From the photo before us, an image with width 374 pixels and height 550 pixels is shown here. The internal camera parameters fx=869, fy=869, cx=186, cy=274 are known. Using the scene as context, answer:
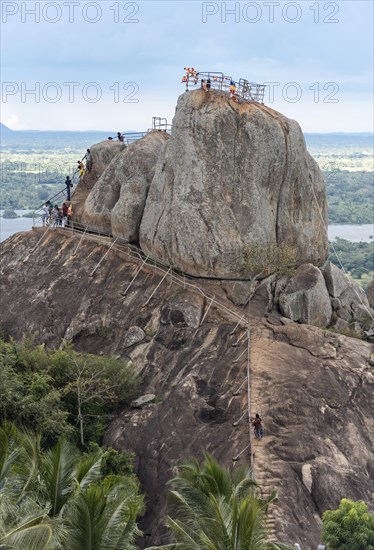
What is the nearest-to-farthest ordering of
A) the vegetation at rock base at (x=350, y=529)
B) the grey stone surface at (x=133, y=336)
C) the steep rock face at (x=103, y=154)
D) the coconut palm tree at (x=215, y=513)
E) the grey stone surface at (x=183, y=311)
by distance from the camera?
the coconut palm tree at (x=215, y=513), the vegetation at rock base at (x=350, y=529), the grey stone surface at (x=183, y=311), the grey stone surface at (x=133, y=336), the steep rock face at (x=103, y=154)

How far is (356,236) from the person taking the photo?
17312 centimetres

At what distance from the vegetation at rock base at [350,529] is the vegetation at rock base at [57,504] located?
5.93 metres


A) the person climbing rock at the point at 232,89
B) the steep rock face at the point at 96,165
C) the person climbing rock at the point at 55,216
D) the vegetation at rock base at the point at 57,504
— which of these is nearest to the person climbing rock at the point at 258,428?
the vegetation at rock base at the point at 57,504

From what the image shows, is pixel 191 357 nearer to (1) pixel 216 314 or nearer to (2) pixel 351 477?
(1) pixel 216 314

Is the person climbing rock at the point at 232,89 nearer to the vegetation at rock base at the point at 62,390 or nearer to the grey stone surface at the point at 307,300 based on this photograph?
the grey stone surface at the point at 307,300

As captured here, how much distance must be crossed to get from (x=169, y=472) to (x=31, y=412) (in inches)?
209

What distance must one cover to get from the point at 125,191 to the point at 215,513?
26081 millimetres

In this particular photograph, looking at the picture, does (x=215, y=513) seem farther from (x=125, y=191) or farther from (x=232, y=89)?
(x=125, y=191)

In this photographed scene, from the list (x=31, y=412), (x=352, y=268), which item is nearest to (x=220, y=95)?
(x=31, y=412)

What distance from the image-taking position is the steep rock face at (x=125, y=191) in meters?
41.5

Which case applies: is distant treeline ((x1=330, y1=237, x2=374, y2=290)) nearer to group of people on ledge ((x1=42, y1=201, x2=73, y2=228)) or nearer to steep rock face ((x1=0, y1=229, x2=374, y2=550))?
group of people on ledge ((x1=42, y1=201, x2=73, y2=228))

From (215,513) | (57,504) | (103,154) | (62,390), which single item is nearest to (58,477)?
(57,504)

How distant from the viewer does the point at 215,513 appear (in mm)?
17672

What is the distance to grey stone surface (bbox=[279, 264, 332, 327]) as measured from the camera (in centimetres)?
3731
